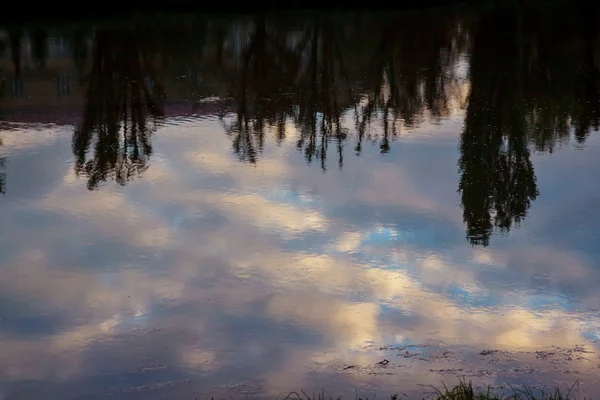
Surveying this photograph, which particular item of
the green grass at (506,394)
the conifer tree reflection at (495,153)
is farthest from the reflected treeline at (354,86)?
the green grass at (506,394)

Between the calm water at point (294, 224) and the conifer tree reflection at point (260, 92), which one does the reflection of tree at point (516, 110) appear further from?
the conifer tree reflection at point (260, 92)

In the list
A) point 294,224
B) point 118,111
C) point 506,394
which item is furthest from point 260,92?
point 506,394

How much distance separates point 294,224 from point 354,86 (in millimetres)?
6519

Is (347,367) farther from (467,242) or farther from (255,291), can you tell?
(467,242)

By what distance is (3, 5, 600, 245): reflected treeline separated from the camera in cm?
1113

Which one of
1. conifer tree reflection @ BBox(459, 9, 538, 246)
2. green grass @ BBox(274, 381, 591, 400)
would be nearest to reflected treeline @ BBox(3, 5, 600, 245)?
conifer tree reflection @ BBox(459, 9, 538, 246)

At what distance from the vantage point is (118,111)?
13.2 m

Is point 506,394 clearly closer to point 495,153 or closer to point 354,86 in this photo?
point 495,153

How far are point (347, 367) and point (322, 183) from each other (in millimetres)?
4268

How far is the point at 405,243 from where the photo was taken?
8281 millimetres

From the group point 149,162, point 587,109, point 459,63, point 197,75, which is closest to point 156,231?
point 149,162

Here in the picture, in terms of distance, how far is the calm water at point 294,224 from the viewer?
6188mm

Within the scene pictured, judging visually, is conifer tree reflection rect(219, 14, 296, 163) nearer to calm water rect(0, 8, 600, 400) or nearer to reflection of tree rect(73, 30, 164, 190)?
calm water rect(0, 8, 600, 400)

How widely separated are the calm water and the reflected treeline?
0.18 ft
